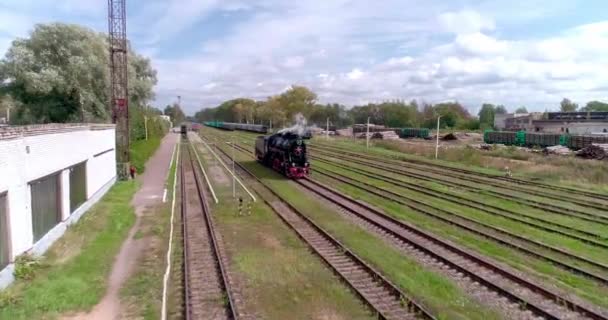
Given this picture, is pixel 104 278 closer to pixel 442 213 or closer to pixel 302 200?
pixel 302 200

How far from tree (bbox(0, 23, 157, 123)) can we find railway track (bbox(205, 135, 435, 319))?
2847 centimetres

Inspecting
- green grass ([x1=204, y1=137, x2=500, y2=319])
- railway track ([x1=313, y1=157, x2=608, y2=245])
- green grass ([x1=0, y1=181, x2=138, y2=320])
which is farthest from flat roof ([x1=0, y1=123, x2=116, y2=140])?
railway track ([x1=313, y1=157, x2=608, y2=245])

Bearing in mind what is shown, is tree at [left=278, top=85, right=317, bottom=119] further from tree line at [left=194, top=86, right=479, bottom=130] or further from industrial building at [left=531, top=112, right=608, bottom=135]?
industrial building at [left=531, top=112, right=608, bottom=135]

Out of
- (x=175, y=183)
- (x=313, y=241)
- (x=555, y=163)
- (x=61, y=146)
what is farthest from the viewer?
(x=555, y=163)

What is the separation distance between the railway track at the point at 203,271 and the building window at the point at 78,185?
4122 millimetres

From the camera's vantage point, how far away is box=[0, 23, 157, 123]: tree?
3716cm

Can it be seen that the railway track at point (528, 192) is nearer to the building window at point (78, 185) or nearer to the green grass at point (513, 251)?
the green grass at point (513, 251)

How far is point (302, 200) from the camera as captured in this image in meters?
21.9

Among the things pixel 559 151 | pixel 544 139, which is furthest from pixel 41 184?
pixel 544 139

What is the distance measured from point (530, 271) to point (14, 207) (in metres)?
Answer: 13.5

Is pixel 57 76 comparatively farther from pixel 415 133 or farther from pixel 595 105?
pixel 595 105

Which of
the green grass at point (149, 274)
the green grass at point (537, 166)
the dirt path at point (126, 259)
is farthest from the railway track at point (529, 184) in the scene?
the dirt path at point (126, 259)

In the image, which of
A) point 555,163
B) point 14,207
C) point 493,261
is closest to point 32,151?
point 14,207

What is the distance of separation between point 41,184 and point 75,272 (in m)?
3.51
